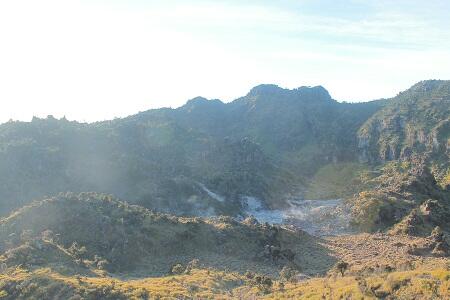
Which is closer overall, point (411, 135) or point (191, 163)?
point (191, 163)

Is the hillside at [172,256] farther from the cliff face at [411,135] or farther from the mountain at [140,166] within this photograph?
the cliff face at [411,135]

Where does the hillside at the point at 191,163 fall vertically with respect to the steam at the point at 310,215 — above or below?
above

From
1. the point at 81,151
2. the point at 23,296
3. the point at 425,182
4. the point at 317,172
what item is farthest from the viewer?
the point at 317,172

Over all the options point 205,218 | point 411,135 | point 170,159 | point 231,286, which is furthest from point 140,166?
point 411,135

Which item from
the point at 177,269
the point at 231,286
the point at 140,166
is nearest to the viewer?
the point at 231,286

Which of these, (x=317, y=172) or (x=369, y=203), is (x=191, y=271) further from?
(x=317, y=172)

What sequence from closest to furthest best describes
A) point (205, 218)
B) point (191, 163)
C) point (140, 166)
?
point (205, 218) < point (140, 166) < point (191, 163)

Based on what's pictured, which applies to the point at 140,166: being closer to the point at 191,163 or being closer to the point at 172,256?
the point at 191,163

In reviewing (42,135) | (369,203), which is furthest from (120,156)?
(369,203)

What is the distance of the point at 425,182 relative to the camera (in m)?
106

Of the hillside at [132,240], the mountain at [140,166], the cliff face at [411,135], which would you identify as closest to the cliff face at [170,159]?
the mountain at [140,166]

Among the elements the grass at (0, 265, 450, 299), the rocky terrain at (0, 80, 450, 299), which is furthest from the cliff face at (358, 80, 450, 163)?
the grass at (0, 265, 450, 299)

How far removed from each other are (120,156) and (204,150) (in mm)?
36012

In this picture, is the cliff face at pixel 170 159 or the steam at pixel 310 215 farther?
the cliff face at pixel 170 159
